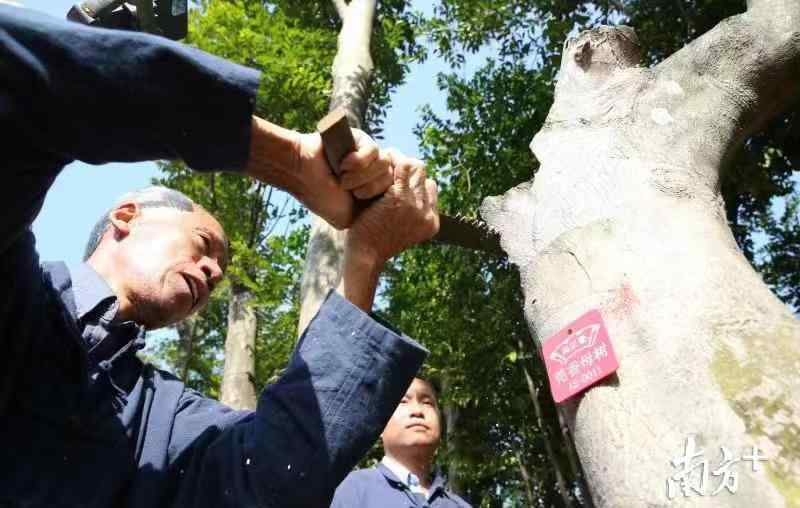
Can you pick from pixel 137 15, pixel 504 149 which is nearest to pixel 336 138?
pixel 137 15

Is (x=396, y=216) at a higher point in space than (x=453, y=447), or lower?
lower

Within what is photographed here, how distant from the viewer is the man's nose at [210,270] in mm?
1595

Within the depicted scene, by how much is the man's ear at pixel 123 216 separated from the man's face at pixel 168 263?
0.04 ft

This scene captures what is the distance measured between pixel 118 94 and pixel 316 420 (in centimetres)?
57

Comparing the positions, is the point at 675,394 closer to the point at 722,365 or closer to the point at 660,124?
the point at 722,365

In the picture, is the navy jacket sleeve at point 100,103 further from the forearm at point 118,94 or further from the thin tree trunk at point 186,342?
the thin tree trunk at point 186,342

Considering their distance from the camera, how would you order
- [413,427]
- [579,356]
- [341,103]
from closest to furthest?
[579,356] → [413,427] → [341,103]

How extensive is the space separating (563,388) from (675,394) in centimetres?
32

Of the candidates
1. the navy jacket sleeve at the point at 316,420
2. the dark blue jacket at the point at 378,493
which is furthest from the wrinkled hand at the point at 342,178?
the dark blue jacket at the point at 378,493

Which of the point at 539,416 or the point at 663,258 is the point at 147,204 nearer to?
the point at 663,258

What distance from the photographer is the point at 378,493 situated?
2971mm

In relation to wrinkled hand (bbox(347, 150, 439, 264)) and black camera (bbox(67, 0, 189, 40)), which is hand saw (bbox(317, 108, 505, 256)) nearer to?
wrinkled hand (bbox(347, 150, 439, 264))

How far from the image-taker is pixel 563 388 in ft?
5.93

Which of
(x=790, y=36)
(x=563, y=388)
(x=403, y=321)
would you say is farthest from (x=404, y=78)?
(x=563, y=388)
